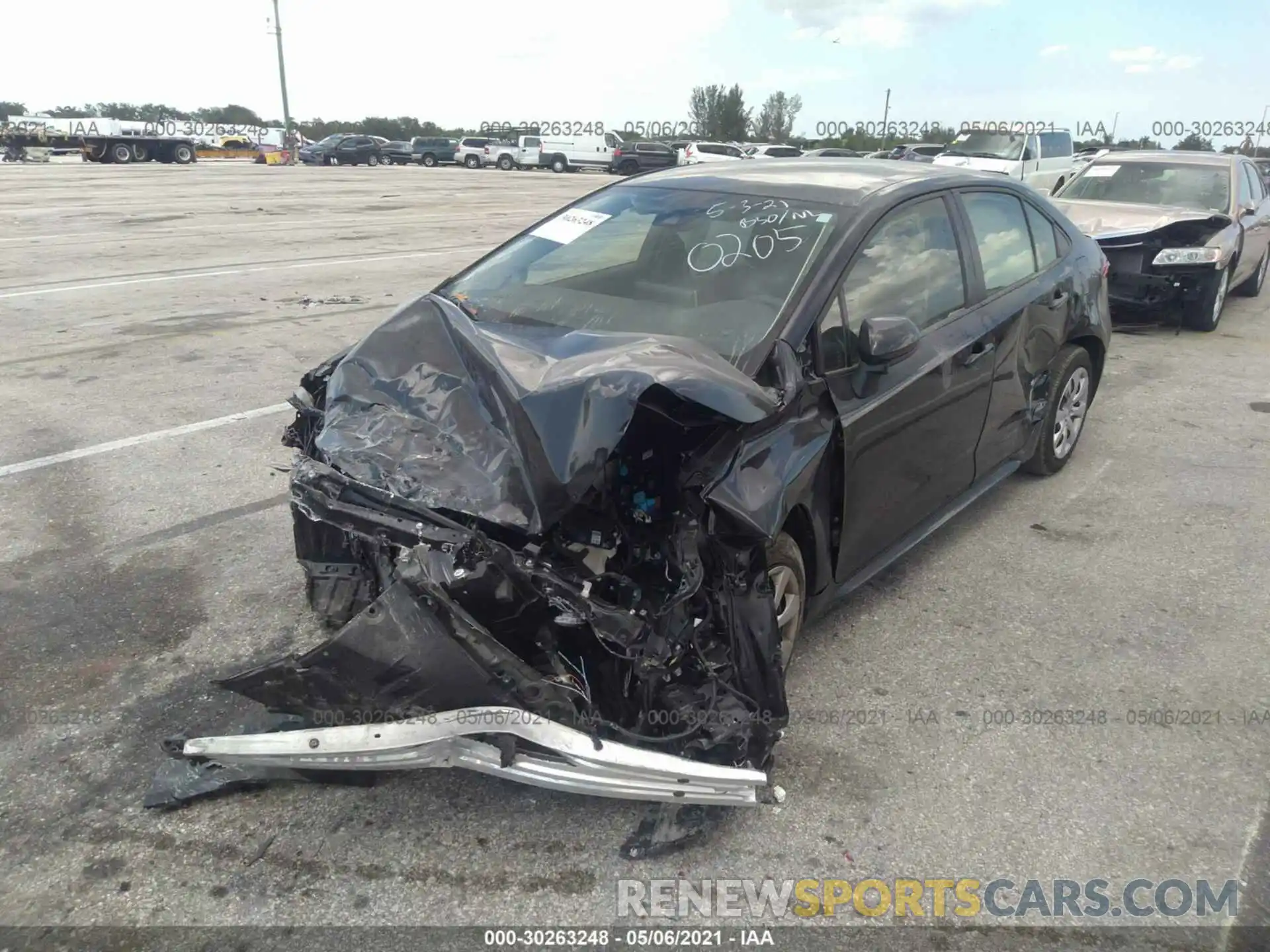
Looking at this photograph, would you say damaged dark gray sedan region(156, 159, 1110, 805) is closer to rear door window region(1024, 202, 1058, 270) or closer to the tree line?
rear door window region(1024, 202, 1058, 270)

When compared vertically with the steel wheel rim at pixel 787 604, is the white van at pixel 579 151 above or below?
above

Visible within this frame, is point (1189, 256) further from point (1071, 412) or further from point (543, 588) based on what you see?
point (543, 588)

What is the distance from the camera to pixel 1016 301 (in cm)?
427

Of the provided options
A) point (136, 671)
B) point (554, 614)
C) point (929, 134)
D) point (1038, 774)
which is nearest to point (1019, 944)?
point (1038, 774)

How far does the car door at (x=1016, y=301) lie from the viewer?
13.4ft

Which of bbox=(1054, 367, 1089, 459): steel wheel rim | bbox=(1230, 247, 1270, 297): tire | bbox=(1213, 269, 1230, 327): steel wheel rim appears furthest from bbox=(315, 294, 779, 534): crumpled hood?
bbox=(1230, 247, 1270, 297): tire

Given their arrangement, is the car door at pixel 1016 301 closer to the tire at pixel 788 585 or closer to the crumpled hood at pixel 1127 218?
the tire at pixel 788 585

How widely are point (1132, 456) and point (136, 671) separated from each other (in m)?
5.43

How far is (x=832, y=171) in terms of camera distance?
4.00 m

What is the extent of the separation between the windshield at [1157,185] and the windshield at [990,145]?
10.5 metres

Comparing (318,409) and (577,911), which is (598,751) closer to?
(577,911)

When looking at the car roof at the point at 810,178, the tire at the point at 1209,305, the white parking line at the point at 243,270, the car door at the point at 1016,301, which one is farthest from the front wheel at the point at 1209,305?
the white parking line at the point at 243,270

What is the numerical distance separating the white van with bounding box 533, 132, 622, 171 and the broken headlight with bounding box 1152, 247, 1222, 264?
3448 centimetres

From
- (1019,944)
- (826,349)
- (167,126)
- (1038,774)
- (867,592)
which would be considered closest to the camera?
(1019,944)
